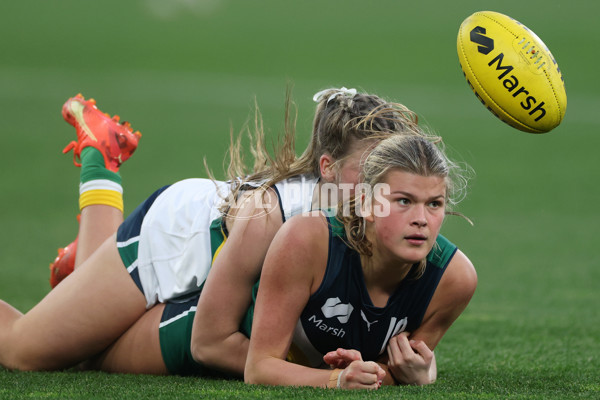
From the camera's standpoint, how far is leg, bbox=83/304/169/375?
370 cm

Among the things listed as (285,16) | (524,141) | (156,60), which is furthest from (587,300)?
(285,16)

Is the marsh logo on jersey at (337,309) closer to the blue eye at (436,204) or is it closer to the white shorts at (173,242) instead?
the blue eye at (436,204)

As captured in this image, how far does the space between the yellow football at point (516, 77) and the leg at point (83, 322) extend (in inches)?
67.0

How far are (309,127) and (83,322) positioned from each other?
6317 millimetres

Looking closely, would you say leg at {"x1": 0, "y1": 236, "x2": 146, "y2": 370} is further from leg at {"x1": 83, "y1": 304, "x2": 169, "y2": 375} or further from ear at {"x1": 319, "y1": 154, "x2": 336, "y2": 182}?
ear at {"x1": 319, "y1": 154, "x2": 336, "y2": 182}

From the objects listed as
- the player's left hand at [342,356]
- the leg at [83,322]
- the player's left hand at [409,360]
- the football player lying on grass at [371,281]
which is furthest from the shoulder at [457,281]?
the leg at [83,322]

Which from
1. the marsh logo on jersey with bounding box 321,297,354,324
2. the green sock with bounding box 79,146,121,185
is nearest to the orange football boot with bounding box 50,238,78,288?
the green sock with bounding box 79,146,121,185

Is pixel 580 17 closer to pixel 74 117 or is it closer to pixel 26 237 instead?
pixel 26 237

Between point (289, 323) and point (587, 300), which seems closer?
point (289, 323)

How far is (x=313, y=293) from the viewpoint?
3133 millimetres

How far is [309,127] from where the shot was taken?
9992 mm

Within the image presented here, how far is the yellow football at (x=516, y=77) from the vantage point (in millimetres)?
3623

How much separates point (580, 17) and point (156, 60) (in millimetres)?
10362

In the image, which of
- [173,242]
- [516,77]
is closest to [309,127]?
[173,242]
